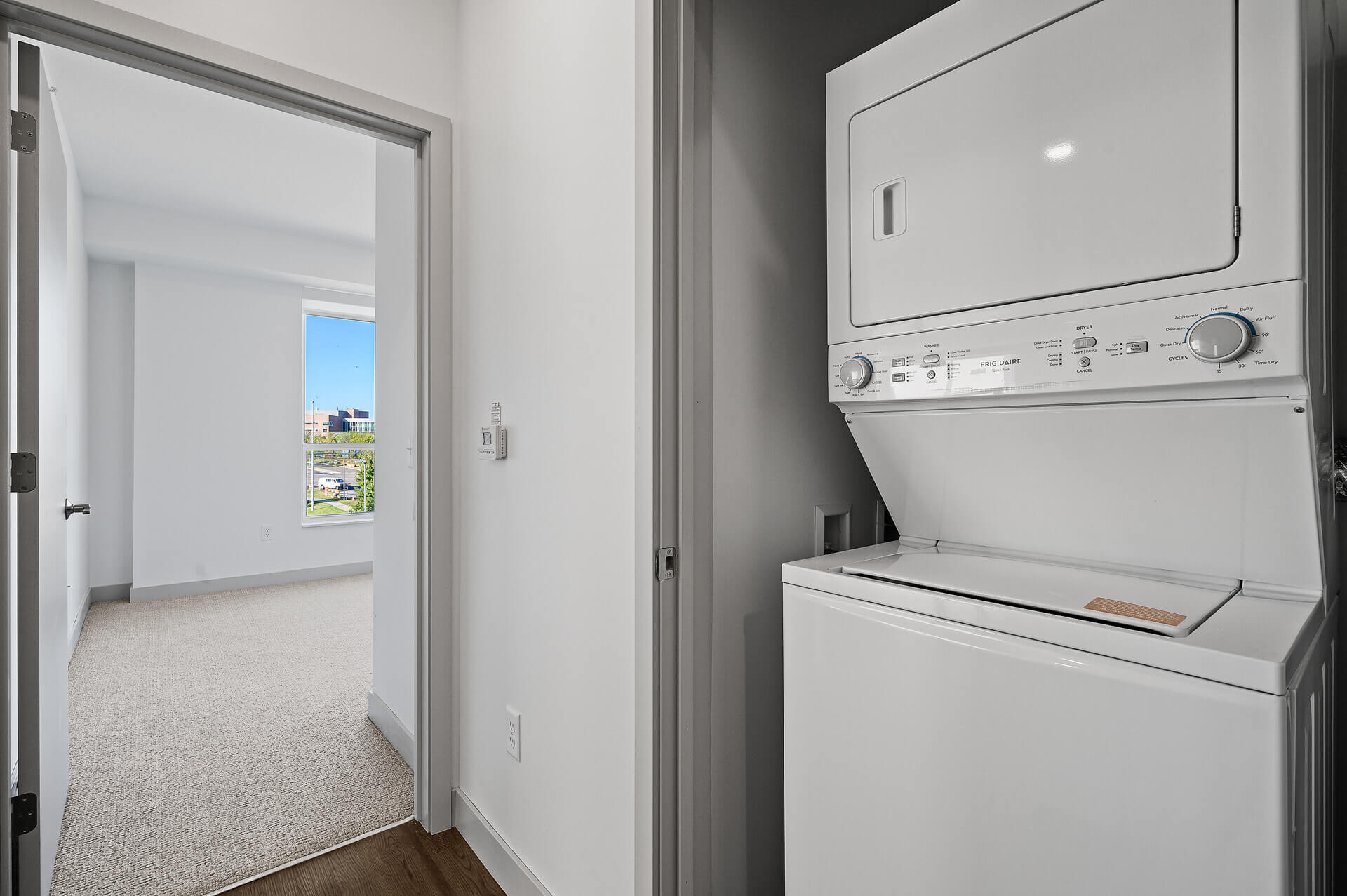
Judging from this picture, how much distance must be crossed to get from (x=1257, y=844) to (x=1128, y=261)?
25.8 inches

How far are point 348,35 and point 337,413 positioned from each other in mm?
4424

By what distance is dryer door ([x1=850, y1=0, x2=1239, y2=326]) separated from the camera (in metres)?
0.79

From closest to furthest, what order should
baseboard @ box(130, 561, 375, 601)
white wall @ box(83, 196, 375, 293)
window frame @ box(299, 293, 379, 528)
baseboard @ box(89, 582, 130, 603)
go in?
1. white wall @ box(83, 196, 375, 293)
2. baseboard @ box(89, 582, 130, 603)
3. baseboard @ box(130, 561, 375, 601)
4. window frame @ box(299, 293, 379, 528)

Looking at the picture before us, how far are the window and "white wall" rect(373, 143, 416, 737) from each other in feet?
10.4

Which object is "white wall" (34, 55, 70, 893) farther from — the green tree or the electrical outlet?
the green tree

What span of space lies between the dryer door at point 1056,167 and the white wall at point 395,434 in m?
1.68

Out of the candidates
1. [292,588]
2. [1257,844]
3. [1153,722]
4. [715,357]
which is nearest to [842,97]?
[715,357]

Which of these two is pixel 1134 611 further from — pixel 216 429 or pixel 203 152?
pixel 216 429

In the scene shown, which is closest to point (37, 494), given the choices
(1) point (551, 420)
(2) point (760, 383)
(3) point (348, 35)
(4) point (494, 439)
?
(4) point (494, 439)

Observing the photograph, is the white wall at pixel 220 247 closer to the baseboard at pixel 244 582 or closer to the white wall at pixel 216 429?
the white wall at pixel 216 429

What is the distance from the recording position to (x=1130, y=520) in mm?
974

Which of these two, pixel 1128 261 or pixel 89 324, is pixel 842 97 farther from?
pixel 89 324

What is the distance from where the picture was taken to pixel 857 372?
1135 mm

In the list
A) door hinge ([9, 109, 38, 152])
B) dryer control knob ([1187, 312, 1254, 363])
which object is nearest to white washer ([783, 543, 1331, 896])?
dryer control knob ([1187, 312, 1254, 363])
